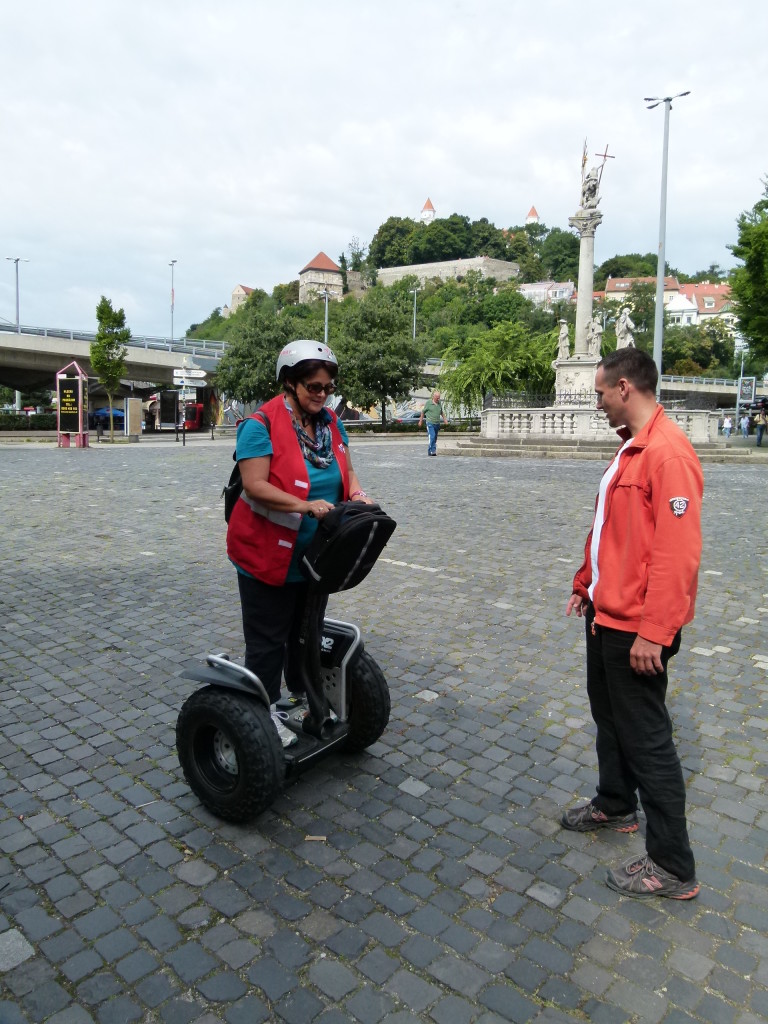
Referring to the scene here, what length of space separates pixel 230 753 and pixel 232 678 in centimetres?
35

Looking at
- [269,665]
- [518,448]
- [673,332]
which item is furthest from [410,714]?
[673,332]

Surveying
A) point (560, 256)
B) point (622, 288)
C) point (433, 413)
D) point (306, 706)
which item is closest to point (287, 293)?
point (560, 256)

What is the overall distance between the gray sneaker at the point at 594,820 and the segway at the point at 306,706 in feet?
3.10

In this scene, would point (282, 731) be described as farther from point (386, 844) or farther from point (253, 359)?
point (253, 359)

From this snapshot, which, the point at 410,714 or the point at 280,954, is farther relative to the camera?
the point at 410,714

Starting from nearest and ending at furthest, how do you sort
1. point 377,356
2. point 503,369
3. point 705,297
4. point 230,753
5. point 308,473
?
1. point 308,473
2. point 230,753
3. point 377,356
4. point 503,369
5. point 705,297

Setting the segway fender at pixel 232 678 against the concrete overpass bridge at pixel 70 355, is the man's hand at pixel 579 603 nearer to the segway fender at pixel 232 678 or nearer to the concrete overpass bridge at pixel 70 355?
the segway fender at pixel 232 678

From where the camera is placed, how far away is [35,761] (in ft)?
12.2

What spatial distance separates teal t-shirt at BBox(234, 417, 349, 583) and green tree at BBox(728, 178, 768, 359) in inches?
1206

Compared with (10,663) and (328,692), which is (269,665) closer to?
(328,692)

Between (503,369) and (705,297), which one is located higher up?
(705,297)

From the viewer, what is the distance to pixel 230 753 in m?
3.29

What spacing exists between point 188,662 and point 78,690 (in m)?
0.71

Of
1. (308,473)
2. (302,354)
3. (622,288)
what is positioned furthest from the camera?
(622,288)
